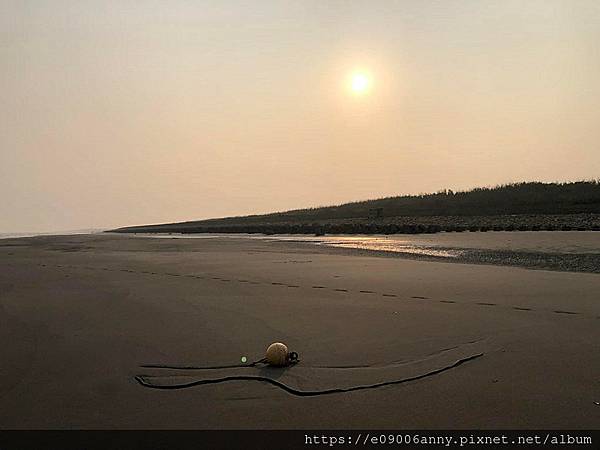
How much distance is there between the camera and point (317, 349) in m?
5.28

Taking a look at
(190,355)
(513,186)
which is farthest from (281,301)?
(513,186)

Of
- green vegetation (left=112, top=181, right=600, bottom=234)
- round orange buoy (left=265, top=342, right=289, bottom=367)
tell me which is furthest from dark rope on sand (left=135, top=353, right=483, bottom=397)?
green vegetation (left=112, top=181, right=600, bottom=234)

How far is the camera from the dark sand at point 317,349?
3600 millimetres

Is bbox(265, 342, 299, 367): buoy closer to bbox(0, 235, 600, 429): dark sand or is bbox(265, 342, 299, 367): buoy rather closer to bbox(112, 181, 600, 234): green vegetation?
bbox(0, 235, 600, 429): dark sand

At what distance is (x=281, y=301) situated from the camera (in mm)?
8125

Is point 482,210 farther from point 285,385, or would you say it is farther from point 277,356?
point 285,385

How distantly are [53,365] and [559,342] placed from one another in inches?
187

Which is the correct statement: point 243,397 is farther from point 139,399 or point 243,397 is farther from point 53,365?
point 53,365

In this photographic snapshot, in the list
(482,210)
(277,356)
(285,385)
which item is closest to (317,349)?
Result: (277,356)

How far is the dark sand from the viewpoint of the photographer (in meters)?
3.60

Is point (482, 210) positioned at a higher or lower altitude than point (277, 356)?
higher

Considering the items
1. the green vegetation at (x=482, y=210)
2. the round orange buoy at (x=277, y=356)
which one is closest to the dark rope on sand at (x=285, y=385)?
the round orange buoy at (x=277, y=356)

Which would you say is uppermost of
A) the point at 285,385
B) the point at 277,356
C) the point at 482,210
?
the point at 482,210

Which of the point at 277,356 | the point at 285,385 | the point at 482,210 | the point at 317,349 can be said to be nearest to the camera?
the point at 285,385
